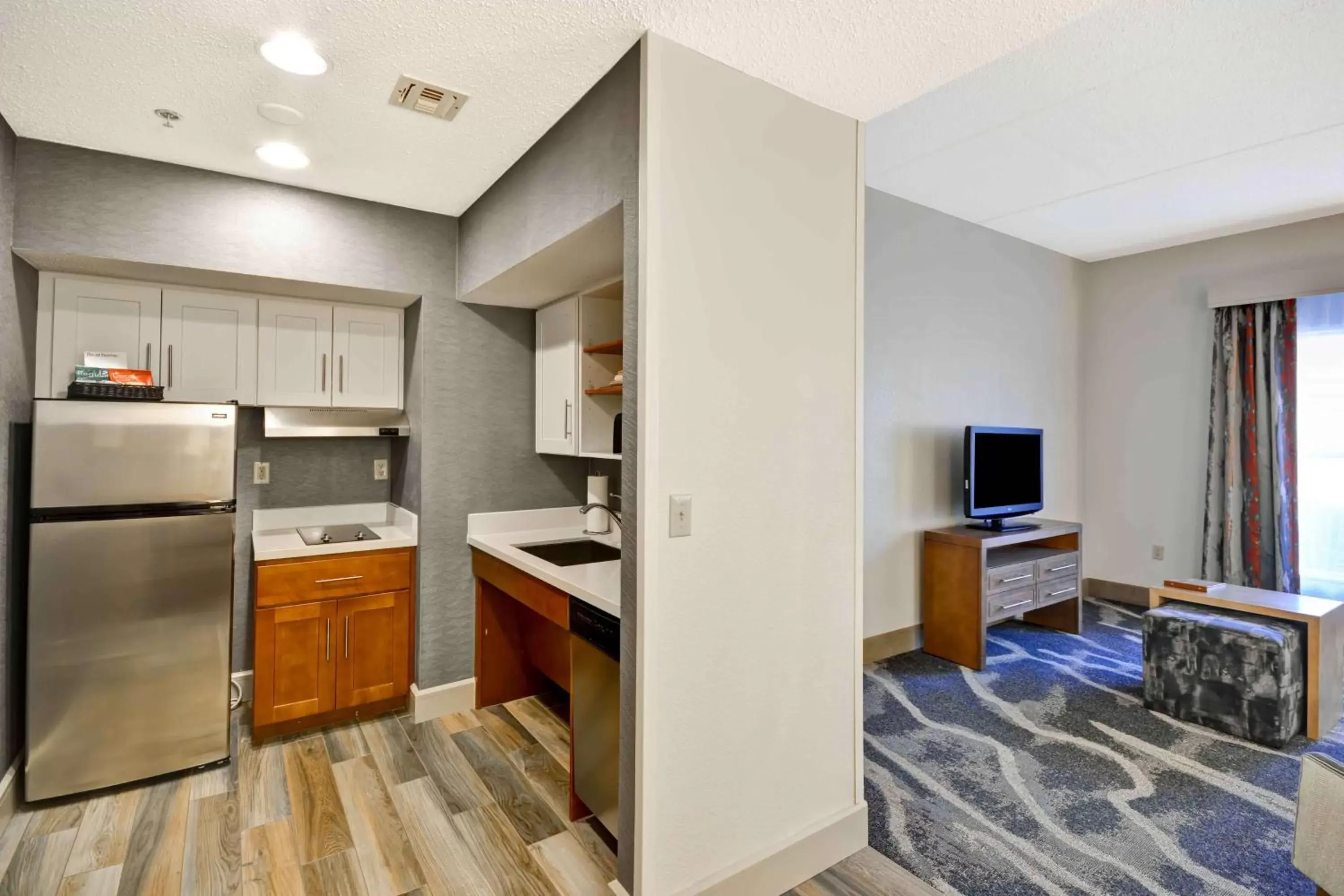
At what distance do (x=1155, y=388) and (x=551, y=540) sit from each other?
459 cm

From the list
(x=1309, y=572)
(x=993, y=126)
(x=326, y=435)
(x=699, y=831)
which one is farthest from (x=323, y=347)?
(x=1309, y=572)

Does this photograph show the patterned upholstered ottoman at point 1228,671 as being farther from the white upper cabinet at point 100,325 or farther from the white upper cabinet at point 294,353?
the white upper cabinet at point 100,325

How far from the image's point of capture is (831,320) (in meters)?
2.15

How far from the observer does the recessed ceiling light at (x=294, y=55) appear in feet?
5.81

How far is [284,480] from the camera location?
131 inches

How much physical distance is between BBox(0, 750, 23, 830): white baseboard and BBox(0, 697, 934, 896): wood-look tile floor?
0.03 meters

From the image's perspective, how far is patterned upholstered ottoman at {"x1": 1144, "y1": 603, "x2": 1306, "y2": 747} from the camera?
2840 mm

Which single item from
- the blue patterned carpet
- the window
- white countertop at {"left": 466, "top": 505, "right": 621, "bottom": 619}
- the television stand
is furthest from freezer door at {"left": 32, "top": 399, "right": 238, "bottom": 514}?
the window

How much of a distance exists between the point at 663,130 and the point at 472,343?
1802 millimetres

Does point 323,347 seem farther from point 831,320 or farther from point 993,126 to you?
point 993,126

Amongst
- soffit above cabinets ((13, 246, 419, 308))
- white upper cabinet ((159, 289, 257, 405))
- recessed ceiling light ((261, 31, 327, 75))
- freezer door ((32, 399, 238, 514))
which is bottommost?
freezer door ((32, 399, 238, 514))

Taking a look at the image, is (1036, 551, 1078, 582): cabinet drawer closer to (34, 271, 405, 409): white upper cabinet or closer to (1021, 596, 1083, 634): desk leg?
(1021, 596, 1083, 634): desk leg

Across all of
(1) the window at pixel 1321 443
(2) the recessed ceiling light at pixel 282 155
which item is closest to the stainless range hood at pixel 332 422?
(2) the recessed ceiling light at pixel 282 155

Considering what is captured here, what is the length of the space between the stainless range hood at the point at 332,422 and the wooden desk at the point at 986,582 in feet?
10.1
